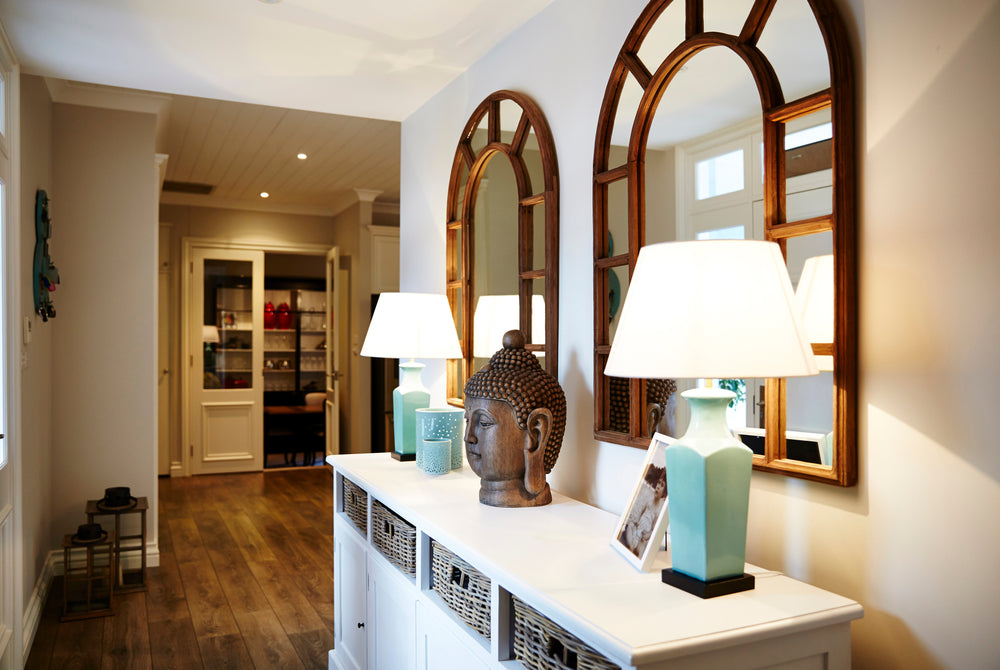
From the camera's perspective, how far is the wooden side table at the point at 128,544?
12.2ft

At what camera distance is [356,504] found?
2584mm

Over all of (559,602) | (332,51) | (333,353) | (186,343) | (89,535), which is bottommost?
(89,535)

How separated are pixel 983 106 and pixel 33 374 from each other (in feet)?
11.6

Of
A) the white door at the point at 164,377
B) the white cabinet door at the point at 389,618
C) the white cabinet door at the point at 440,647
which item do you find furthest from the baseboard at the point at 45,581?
the white door at the point at 164,377

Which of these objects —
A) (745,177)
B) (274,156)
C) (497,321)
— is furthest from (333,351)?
(745,177)

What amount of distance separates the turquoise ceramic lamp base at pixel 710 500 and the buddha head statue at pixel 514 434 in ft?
2.14

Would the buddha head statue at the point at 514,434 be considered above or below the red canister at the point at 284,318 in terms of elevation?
below

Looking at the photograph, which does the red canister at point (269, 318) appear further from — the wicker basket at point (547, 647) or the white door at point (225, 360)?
the wicker basket at point (547, 647)

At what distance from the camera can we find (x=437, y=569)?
184 cm

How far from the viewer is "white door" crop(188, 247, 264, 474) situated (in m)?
6.91

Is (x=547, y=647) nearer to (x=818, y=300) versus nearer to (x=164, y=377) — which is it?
(x=818, y=300)

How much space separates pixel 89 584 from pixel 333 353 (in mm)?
4058

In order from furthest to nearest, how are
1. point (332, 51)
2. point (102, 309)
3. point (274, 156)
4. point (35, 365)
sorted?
point (274, 156)
point (102, 309)
point (35, 365)
point (332, 51)

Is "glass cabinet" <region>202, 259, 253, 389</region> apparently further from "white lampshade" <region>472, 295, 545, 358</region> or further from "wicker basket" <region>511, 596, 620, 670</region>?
"wicker basket" <region>511, 596, 620, 670</region>
